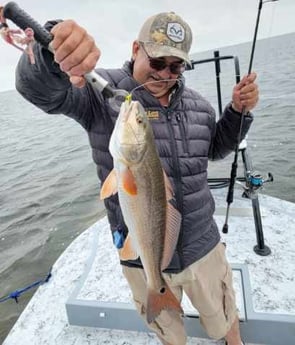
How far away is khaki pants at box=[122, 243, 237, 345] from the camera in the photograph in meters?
2.49

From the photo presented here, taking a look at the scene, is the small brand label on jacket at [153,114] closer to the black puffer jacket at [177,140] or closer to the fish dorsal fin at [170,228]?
the black puffer jacket at [177,140]

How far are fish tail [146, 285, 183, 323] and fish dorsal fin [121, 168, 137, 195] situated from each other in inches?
30.5

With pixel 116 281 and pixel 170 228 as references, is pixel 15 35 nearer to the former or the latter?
pixel 170 228

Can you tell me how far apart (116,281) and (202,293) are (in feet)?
4.41

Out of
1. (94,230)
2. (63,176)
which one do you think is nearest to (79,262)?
(94,230)

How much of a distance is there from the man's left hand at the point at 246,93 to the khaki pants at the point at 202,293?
109cm

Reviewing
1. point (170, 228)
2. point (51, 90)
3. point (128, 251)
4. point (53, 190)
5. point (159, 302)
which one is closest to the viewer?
point (51, 90)

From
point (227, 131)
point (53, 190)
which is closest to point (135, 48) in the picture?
point (227, 131)

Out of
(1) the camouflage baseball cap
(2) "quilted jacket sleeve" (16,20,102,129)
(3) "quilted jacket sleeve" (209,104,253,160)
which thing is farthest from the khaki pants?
(1) the camouflage baseball cap

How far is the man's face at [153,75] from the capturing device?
2326 mm

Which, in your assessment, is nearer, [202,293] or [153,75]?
[153,75]

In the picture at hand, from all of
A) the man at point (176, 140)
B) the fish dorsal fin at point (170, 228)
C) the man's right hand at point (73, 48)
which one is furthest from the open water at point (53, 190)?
the man's right hand at point (73, 48)

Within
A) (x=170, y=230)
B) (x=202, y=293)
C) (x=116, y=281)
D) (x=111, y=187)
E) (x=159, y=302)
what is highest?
(x=111, y=187)

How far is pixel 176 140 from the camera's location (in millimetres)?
2324
